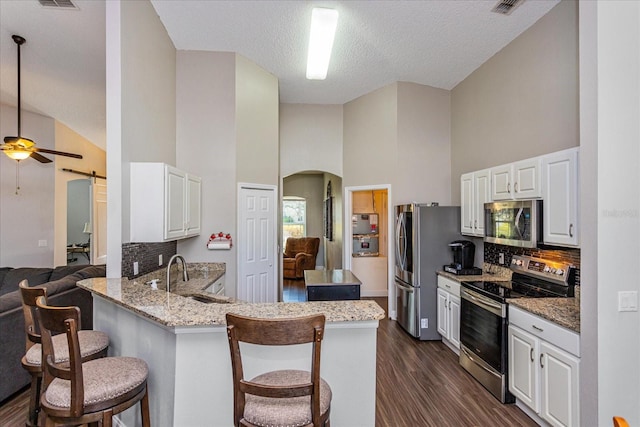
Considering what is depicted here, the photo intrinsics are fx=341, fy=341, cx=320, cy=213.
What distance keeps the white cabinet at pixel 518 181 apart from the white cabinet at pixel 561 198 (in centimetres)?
9

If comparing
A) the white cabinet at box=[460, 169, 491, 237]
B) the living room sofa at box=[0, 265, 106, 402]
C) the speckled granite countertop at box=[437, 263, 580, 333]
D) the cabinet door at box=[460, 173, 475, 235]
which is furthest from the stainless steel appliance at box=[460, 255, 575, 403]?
the living room sofa at box=[0, 265, 106, 402]

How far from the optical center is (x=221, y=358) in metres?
1.85

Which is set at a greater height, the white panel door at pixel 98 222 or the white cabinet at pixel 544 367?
the white panel door at pixel 98 222

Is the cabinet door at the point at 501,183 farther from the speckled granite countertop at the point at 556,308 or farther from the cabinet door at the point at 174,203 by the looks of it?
the cabinet door at the point at 174,203

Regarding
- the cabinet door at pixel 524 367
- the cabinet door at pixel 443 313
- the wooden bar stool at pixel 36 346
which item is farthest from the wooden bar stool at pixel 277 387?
the cabinet door at pixel 443 313

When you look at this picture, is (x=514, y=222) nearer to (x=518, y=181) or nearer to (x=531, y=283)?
(x=518, y=181)

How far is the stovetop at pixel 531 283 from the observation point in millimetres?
2945

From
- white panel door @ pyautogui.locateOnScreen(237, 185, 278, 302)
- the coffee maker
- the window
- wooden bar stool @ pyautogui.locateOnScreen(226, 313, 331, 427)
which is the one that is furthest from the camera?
the window

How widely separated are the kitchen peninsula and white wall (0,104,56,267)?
222 inches

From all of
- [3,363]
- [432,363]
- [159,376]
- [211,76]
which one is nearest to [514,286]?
[432,363]

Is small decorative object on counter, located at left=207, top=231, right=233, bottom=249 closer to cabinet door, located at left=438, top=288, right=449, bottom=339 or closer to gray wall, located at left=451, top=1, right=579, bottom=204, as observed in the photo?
cabinet door, located at left=438, top=288, right=449, bottom=339

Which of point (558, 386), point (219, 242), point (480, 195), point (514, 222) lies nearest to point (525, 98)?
point (480, 195)

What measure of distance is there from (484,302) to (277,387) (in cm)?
246

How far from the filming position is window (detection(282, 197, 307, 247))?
34.4 feet
